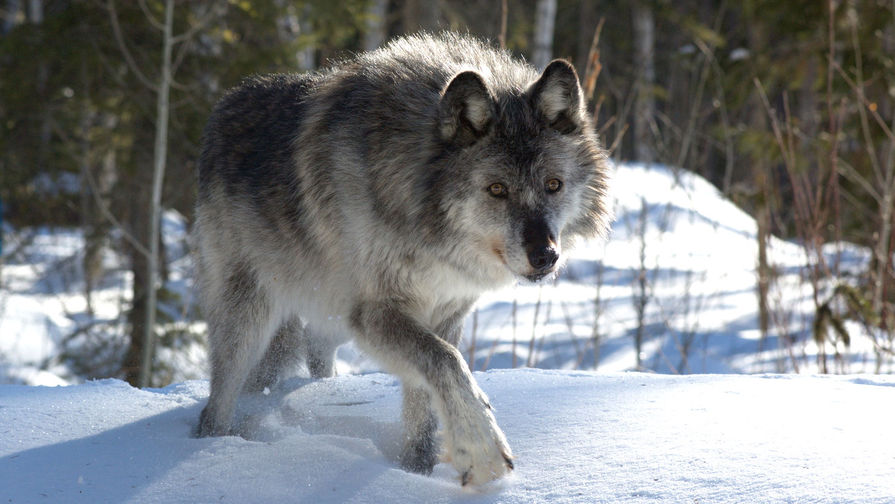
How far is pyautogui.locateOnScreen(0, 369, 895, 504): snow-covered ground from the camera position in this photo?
2330 millimetres

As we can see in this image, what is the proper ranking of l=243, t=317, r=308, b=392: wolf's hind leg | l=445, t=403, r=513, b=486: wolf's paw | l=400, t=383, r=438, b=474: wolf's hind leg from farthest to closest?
l=243, t=317, r=308, b=392: wolf's hind leg, l=400, t=383, r=438, b=474: wolf's hind leg, l=445, t=403, r=513, b=486: wolf's paw

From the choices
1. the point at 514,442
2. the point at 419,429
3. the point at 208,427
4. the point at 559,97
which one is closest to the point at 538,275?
the point at 514,442

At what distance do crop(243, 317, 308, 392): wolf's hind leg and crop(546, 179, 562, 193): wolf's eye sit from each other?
1593 millimetres

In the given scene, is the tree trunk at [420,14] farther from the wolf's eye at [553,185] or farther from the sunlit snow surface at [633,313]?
the wolf's eye at [553,185]

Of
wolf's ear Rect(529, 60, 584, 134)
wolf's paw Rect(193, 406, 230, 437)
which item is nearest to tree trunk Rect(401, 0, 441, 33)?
wolf's ear Rect(529, 60, 584, 134)

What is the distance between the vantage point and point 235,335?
3.49 metres

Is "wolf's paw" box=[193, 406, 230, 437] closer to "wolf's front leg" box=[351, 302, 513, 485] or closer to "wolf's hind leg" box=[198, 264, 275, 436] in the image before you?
"wolf's hind leg" box=[198, 264, 275, 436]

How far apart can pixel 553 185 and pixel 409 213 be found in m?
0.53

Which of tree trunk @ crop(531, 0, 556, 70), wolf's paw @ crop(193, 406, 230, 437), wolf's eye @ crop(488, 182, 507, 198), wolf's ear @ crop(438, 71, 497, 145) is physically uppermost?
tree trunk @ crop(531, 0, 556, 70)

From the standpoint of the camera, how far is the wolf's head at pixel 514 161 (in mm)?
2801

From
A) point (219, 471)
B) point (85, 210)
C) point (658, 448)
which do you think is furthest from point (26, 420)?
point (85, 210)

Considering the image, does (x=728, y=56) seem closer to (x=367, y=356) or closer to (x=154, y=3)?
(x=154, y=3)

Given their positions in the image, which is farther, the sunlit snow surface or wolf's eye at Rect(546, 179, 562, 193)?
the sunlit snow surface

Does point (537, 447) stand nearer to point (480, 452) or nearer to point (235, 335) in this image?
point (480, 452)
